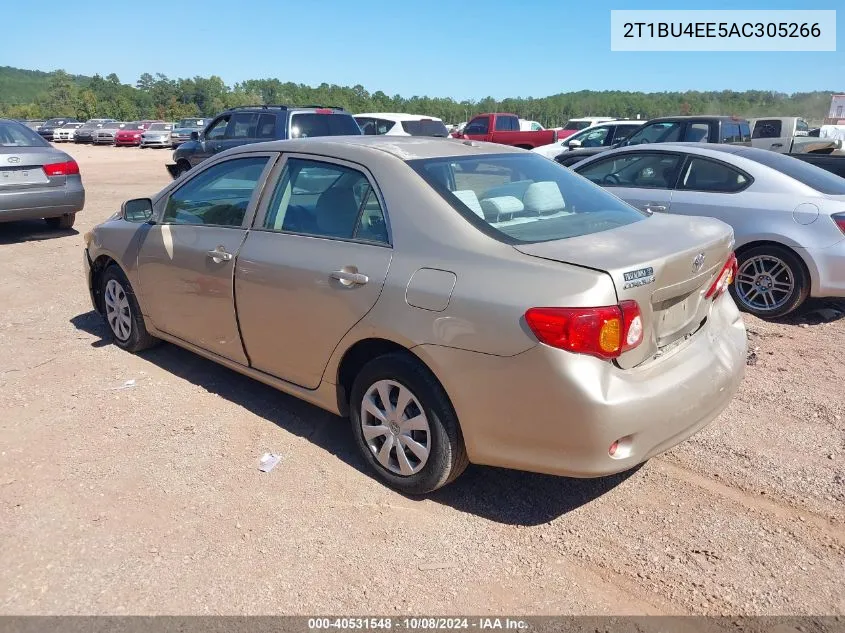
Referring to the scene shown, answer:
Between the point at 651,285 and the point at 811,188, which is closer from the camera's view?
the point at 651,285

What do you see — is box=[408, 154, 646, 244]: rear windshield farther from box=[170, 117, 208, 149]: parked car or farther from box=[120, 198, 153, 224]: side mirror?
box=[170, 117, 208, 149]: parked car

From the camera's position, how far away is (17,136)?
9320 millimetres

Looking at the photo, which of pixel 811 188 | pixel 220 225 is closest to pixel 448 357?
pixel 220 225

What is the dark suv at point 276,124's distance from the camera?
11961mm

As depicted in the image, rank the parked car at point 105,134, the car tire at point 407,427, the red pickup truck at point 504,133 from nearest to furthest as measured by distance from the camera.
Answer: the car tire at point 407,427
the red pickup truck at point 504,133
the parked car at point 105,134

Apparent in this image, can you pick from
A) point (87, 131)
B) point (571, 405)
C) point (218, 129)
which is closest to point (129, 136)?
point (87, 131)

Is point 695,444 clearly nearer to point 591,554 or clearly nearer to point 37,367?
point 591,554

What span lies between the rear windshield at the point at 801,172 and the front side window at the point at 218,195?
4.74 metres

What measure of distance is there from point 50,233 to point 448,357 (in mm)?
9392

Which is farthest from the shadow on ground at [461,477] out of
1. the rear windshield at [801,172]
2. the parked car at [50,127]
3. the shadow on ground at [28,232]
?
the parked car at [50,127]

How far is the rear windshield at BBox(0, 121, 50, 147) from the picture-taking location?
30.0 ft

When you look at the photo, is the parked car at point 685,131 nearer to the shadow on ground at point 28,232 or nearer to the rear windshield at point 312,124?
the rear windshield at point 312,124

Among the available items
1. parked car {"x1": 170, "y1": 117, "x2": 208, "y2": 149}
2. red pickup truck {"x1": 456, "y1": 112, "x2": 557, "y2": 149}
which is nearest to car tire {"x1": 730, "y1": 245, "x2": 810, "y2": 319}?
red pickup truck {"x1": 456, "y1": 112, "x2": 557, "y2": 149}

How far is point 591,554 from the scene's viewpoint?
2.91 m
